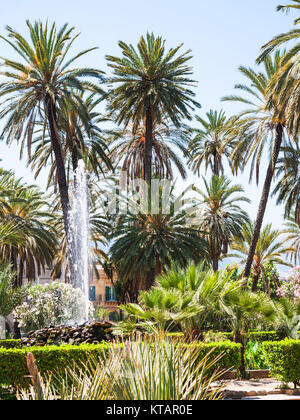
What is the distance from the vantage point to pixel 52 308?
20.3 m

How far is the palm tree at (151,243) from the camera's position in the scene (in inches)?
1133

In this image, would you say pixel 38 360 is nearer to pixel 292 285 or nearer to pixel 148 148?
pixel 148 148

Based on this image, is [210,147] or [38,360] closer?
[38,360]

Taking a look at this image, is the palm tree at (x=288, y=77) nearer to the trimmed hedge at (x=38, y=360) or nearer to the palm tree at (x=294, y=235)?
the trimmed hedge at (x=38, y=360)

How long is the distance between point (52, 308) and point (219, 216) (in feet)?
59.5

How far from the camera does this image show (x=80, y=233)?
2702cm

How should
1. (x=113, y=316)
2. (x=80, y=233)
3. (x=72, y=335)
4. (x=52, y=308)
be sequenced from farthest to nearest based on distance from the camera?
(x=113, y=316)
(x=80, y=233)
(x=52, y=308)
(x=72, y=335)

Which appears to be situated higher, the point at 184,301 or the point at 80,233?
the point at 80,233

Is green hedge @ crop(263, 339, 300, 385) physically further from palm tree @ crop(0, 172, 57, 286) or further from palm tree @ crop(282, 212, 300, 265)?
palm tree @ crop(282, 212, 300, 265)

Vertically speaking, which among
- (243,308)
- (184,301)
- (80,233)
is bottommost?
(243,308)

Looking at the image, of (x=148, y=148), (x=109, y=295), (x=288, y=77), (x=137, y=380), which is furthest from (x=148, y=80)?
(x=109, y=295)

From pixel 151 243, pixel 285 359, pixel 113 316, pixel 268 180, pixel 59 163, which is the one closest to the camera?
pixel 285 359

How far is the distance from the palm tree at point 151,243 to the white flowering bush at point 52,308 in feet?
27.5

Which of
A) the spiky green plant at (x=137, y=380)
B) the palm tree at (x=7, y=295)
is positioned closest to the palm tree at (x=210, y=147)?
the palm tree at (x=7, y=295)
